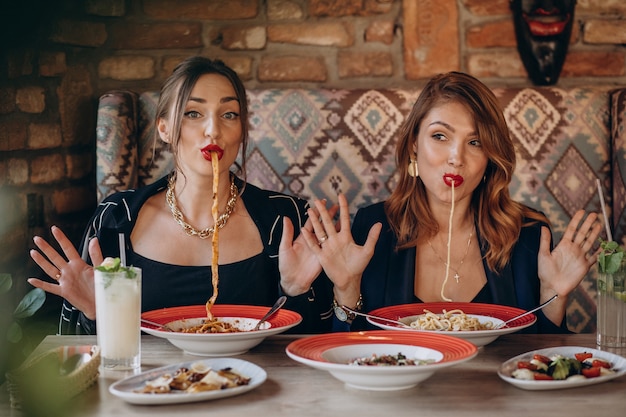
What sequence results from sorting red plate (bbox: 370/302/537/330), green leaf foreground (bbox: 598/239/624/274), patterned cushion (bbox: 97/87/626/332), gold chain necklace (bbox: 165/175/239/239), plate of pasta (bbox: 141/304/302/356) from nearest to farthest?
plate of pasta (bbox: 141/304/302/356)
green leaf foreground (bbox: 598/239/624/274)
red plate (bbox: 370/302/537/330)
gold chain necklace (bbox: 165/175/239/239)
patterned cushion (bbox: 97/87/626/332)

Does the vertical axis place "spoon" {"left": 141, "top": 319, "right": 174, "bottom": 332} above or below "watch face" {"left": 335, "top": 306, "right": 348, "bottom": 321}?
above

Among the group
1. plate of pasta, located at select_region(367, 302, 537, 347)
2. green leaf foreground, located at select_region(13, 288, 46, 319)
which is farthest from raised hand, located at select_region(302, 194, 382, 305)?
green leaf foreground, located at select_region(13, 288, 46, 319)

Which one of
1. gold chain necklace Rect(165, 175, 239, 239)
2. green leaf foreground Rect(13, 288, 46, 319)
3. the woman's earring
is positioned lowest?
green leaf foreground Rect(13, 288, 46, 319)

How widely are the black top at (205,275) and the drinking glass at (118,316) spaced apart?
2.46 ft

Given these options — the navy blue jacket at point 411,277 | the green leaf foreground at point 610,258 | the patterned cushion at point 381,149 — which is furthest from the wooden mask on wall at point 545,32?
the green leaf foreground at point 610,258

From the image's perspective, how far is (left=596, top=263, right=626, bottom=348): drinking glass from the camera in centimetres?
159

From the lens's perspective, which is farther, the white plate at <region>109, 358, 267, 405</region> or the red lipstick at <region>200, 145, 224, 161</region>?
the red lipstick at <region>200, 145, 224, 161</region>

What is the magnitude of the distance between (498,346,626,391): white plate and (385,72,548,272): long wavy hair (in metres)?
0.76

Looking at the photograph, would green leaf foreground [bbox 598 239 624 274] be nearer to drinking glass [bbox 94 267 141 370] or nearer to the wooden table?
the wooden table

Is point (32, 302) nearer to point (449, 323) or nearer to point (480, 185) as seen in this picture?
point (449, 323)

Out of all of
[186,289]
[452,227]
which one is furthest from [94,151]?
[452,227]

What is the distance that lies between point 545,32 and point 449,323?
186cm

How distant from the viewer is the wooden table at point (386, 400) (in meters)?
1.18

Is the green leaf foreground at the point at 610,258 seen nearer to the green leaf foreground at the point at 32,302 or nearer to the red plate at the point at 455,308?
the red plate at the point at 455,308
